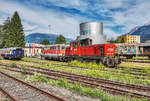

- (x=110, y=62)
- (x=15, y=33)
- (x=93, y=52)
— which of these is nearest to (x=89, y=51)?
(x=93, y=52)

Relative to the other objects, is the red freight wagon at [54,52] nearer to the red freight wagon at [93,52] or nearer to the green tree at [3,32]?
the red freight wagon at [93,52]

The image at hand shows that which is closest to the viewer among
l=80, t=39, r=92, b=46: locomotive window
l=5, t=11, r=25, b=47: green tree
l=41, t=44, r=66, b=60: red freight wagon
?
l=80, t=39, r=92, b=46: locomotive window

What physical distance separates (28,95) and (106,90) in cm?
364

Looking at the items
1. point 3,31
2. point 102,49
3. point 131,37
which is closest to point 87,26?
point 102,49

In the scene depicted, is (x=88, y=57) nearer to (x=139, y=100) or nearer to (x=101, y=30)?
(x=139, y=100)

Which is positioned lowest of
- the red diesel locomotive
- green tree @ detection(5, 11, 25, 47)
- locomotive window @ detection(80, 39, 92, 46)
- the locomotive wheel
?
the locomotive wheel

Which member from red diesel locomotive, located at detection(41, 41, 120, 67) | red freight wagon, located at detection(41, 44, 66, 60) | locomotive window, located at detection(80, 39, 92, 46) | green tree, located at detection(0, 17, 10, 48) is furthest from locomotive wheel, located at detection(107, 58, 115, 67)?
green tree, located at detection(0, 17, 10, 48)

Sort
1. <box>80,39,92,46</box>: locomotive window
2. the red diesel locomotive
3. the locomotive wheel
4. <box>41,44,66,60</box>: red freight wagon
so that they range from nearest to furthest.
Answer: the locomotive wheel, the red diesel locomotive, <box>80,39,92,46</box>: locomotive window, <box>41,44,66,60</box>: red freight wagon

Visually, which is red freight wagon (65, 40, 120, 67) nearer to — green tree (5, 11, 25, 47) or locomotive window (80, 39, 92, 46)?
locomotive window (80, 39, 92, 46)

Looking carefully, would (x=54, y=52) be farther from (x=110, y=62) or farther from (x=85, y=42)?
(x=110, y=62)

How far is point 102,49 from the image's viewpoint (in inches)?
609

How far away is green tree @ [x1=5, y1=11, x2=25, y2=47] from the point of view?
52.0 metres

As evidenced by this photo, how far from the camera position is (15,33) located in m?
54.1

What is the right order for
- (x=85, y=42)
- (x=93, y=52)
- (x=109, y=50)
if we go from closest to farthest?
(x=109, y=50)
(x=93, y=52)
(x=85, y=42)
